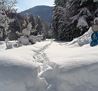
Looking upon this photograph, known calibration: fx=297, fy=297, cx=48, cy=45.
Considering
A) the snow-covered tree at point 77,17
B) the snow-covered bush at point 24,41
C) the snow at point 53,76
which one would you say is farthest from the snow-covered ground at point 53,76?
the snow-covered tree at point 77,17

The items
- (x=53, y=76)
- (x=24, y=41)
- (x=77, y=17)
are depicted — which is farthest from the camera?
(x=77, y=17)

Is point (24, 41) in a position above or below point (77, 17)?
below

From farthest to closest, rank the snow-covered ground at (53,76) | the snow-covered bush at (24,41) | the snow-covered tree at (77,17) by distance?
1. the snow-covered tree at (77,17)
2. the snow-covered bush at (24,41)
3. the snow-covered ground at (53,76)

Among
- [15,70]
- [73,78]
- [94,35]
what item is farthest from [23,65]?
[94,35]

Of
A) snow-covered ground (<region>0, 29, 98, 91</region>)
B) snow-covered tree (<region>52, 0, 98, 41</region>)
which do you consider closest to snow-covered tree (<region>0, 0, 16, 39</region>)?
snow-covered tree (<region>52, 0, 98, 41</region>)

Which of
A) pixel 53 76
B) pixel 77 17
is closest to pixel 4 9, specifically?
pixel 77 17

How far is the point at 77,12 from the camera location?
108 ft

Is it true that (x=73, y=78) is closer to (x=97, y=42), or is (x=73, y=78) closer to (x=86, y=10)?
(x=97, y=42)

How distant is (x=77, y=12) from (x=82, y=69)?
1095 inches

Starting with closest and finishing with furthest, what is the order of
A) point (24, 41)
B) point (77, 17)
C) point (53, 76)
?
point (53, 76) < point (24, 41) < point (77, 17)

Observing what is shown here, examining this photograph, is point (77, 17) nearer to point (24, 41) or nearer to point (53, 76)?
point (24, 41)

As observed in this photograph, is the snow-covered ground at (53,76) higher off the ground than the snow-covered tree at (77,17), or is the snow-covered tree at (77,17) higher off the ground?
the snow-covered ground at (53,76)

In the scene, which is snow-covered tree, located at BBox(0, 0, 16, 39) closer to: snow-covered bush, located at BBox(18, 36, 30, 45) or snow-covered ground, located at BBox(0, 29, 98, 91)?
snow-covered bush, located at BBox(18, 36, 30, 45)

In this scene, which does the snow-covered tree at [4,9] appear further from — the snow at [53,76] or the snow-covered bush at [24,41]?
the snow at [53,76]
